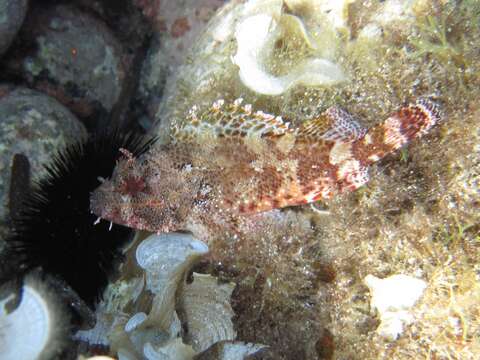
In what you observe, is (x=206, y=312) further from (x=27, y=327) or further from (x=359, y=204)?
(x=27, y=327)

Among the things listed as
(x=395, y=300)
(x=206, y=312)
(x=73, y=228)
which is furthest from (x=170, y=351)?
(x=395, y=300)

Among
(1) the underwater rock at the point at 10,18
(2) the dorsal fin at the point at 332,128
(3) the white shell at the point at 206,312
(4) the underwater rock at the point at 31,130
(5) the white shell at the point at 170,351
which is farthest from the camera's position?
(1) the underwater rock at the point at 10,18

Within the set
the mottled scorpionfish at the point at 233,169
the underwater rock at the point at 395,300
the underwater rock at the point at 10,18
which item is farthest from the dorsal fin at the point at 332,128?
the underwater rock at the point at 10,18

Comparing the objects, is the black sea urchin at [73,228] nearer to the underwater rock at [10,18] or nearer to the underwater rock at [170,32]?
the underwater rock at [10,18]

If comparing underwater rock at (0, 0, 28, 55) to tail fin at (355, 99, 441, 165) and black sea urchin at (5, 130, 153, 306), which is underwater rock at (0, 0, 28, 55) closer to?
black sea urchin at (5, 130, 153, 306)

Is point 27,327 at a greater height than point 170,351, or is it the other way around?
point 170,351
